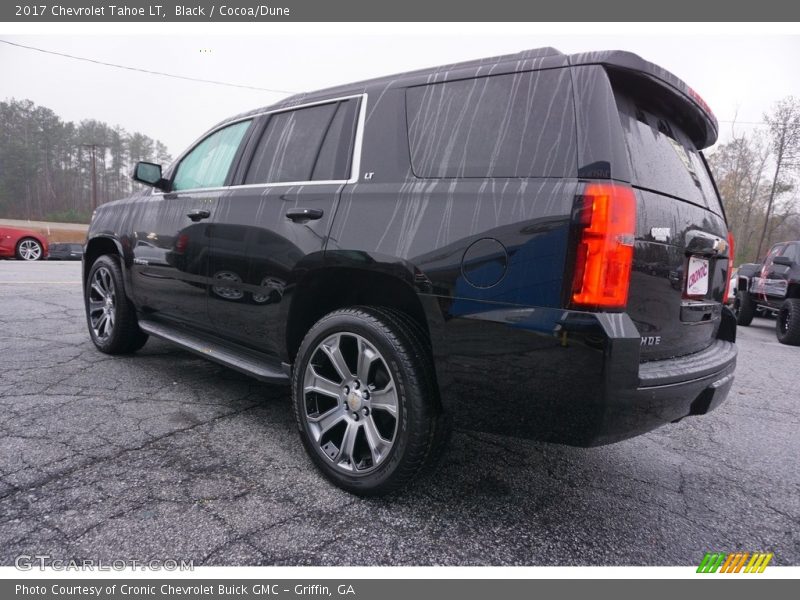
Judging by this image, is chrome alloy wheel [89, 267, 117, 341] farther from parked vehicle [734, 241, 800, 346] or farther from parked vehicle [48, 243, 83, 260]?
parked vehicle [48, 243, 83, 260]

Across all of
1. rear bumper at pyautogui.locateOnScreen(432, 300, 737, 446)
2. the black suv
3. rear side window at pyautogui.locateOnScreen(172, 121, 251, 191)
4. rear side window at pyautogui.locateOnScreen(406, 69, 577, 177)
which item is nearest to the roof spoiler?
the black suv

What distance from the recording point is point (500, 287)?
1.70 meters

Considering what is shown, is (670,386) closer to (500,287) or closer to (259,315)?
(500,287)

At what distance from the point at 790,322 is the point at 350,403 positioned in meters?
7.92

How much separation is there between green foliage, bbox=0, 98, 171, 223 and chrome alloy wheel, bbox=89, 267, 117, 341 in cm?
5981

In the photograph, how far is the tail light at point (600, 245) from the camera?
1.58 meters

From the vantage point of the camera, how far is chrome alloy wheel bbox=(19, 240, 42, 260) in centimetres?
1608

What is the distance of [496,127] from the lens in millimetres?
1873

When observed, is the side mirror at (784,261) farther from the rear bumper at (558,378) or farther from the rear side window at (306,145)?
the rear side window at (306,145)

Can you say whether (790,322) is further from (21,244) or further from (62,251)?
(62,251)

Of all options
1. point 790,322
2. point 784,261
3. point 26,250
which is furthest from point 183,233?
point 26,250

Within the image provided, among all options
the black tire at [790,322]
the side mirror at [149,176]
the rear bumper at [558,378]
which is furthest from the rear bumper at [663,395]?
the black tire at [790,322]

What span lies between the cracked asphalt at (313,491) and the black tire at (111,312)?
53cm

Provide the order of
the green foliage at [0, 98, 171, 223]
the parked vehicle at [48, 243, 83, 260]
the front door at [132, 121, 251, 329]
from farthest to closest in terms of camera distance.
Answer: the green foliage at [0, 98, 171, 223] → the parked vehicle at [48, 243, 83, 260] → the front door at [132, 121, 251, 329]
